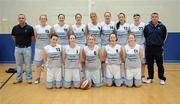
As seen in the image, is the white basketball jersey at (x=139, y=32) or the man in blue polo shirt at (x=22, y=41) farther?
the white basketball jersey at (x=139, y=32)

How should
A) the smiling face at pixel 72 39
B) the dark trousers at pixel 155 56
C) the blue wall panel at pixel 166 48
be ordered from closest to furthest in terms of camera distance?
the smiling face at pixel 72 39
the dark trousers at pixel 155 56
the blue wall panel at pixel 166 48

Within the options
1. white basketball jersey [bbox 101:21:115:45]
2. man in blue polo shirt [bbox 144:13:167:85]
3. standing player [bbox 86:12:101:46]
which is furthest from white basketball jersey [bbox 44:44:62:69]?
man in blue polo shirt [bbox 144:13:167:85]

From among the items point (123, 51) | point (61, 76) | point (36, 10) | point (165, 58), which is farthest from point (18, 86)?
point (165, 58)

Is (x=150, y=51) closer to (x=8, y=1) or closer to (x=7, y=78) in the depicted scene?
(x=7, y=78)

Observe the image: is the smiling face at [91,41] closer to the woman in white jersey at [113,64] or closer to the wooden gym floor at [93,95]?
the woman in white jersey at [113,64]

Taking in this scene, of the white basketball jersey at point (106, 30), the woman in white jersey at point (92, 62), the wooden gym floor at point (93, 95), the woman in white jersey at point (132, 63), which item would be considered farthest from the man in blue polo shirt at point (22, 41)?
the woman in white jersey at point (132, 63)

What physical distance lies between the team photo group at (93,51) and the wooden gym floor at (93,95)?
0.23 m

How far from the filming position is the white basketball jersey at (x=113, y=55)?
7391 millimetres

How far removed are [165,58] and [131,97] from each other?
480 centimetres

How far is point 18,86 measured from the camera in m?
7.48

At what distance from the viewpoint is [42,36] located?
767 cm

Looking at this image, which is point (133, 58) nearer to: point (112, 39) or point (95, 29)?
point (112, 39)

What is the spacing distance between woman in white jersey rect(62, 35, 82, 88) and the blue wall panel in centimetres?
409

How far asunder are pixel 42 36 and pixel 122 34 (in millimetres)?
1862
